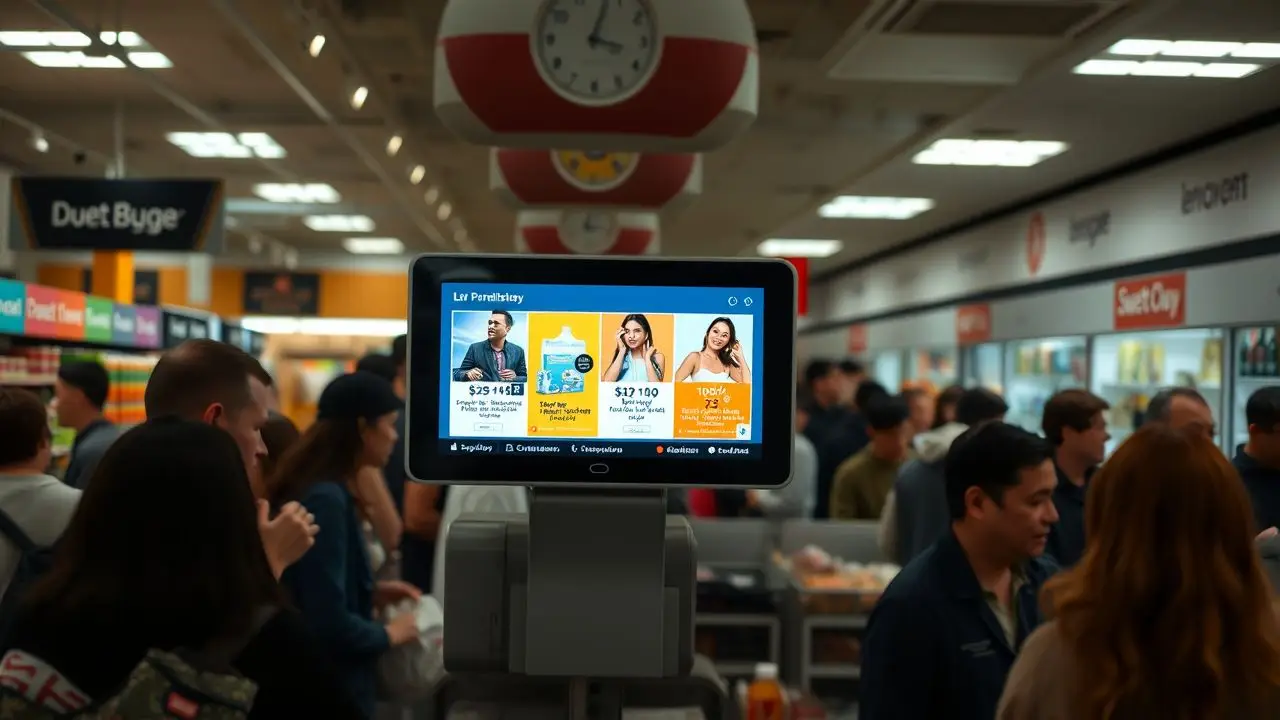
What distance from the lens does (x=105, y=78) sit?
30.4 feet

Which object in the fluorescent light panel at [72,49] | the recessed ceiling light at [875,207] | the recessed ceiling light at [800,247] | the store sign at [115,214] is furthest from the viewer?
the recessed ceiling light at [800,247]

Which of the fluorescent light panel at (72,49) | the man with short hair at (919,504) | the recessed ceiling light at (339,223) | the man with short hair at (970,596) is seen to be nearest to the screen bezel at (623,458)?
the man with short hair at (970,596)

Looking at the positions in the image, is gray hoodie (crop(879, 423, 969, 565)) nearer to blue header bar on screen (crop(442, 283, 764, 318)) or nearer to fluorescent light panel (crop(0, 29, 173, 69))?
blue header bar on screen (crop(442, 283, 764, 318))

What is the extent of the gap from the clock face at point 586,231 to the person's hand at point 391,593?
5.02 meters

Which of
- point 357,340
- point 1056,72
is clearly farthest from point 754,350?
point 357,340

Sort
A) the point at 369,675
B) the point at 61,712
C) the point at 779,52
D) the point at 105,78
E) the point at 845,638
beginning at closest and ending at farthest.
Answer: the point at 61,712 < the point at 369,675 < the point at 845,638 < the point at 779,52 < the point at 105,78

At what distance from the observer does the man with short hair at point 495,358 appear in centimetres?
199

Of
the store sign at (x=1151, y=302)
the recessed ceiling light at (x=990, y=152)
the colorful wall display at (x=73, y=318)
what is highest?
the recessed ceiling light at (x=990, y=152)

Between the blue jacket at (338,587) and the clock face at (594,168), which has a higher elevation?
the clock face at (594,168)

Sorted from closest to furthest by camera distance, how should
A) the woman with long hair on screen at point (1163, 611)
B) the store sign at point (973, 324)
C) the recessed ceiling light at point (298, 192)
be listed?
1. the woman with long hair on screen at point (1163, 611)
2. the store sign at point (973, 324)
3. the recessed ceiling light at point (298, 192)

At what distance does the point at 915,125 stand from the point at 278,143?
562 cm

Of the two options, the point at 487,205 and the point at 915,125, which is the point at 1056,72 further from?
the point at 487,205

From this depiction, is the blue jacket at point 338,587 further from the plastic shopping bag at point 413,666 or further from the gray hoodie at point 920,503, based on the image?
the gray hoodie at point 920,503

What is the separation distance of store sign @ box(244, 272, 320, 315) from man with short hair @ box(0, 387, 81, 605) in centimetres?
1725
